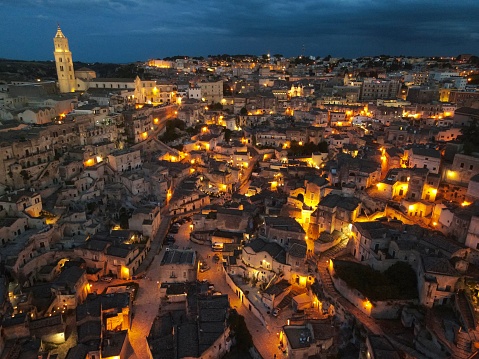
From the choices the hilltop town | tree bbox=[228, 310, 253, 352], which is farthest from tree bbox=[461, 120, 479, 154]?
tree bbox=[228, 310, 253, 352]

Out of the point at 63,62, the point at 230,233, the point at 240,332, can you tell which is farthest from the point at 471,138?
the point at 63,62

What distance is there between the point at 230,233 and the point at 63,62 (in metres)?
33.5

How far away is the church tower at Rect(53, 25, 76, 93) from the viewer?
4412 centimetres

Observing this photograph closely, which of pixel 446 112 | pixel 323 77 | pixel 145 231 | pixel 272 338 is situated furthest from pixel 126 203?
pixel 323 77

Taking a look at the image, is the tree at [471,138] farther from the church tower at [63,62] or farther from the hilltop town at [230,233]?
the church tower at [63,62]

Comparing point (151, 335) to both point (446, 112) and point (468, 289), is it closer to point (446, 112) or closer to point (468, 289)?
point (468, 289)

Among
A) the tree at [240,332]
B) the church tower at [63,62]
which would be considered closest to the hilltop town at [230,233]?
the tree at [240,332]

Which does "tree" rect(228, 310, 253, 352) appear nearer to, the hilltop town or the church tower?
the hilltop town

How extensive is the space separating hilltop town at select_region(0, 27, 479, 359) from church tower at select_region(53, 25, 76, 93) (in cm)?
25

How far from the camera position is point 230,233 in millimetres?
26859

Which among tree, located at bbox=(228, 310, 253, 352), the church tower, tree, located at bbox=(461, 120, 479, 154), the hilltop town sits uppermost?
the church tower

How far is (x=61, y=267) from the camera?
2298 cm

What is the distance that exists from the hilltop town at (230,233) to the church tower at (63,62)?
0.81 ft

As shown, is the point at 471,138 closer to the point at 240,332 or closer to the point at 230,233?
the point at 230,233
